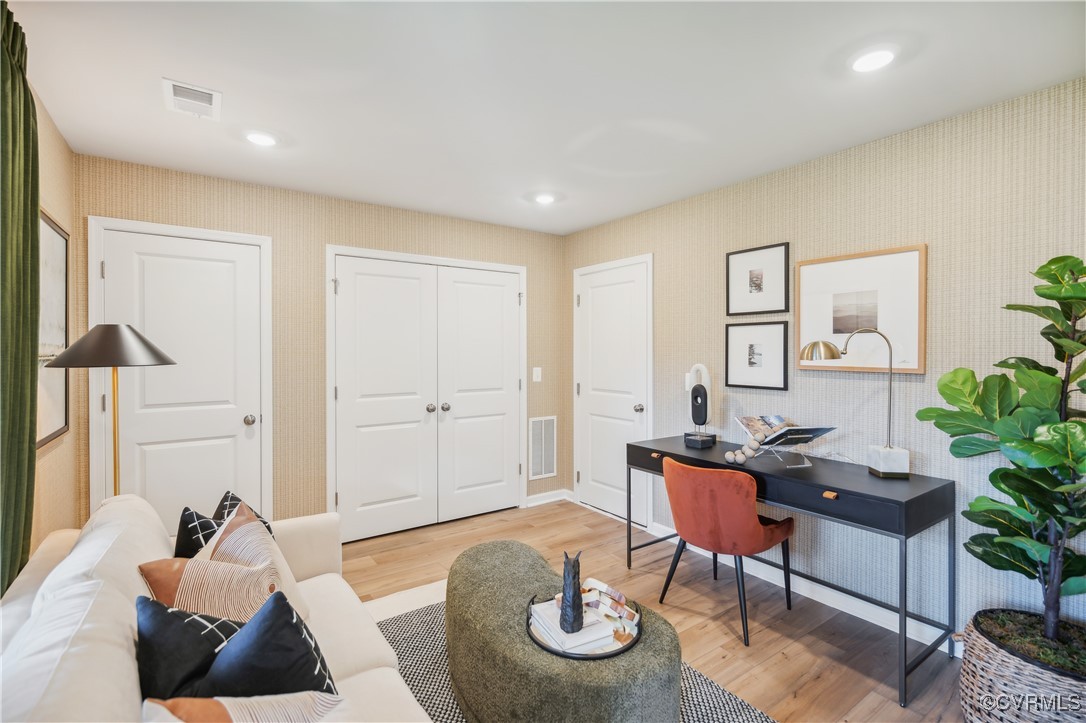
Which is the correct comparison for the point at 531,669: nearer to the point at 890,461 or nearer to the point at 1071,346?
the point at 890,461

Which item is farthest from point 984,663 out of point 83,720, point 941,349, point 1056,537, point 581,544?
point 83,720

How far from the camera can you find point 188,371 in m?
2.99

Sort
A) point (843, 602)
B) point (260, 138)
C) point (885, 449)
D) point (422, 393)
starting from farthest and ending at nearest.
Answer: point (422, 393), point (843, 602), point (260, 138), point (885, 449)

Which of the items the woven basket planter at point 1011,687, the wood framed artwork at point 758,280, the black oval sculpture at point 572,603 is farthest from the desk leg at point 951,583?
the black oval sculpture at point 572,603

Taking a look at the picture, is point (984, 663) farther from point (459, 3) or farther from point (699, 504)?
point (459, 3)

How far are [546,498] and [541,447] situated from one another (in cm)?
47

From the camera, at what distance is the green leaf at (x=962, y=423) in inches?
72.1

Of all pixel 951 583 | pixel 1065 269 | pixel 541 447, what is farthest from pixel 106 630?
pixel 541 447

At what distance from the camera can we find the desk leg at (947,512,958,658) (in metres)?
2.19

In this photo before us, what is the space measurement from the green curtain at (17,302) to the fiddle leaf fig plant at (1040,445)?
3021mm

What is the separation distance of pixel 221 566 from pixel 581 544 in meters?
2.56

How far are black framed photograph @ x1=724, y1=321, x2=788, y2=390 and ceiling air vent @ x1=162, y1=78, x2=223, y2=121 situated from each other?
294cm

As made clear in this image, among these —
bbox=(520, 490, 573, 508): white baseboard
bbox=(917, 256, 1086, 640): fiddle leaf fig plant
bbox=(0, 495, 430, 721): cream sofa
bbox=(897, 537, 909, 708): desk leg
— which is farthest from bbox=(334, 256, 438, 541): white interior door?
bbox=(917, 256, 1086, 640): fiddle leaf fig plant

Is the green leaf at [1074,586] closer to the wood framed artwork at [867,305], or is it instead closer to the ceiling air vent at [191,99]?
the wood framed artwork at [867,305]
